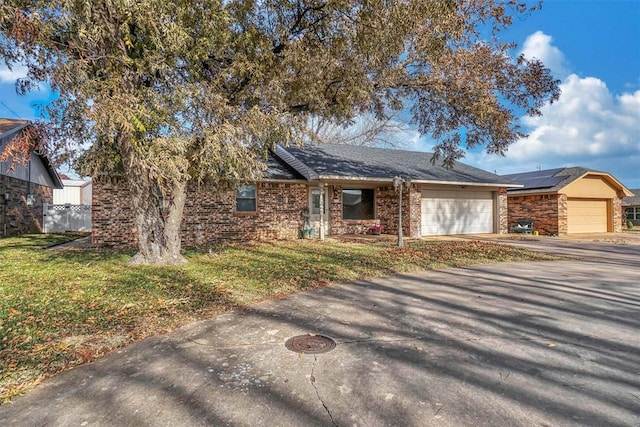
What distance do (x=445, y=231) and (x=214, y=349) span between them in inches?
591

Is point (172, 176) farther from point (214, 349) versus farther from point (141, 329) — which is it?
point (214, 349)

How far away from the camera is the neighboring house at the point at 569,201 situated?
1778cm

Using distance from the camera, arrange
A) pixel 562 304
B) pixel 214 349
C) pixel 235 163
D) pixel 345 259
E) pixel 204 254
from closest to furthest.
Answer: pixel 214 349, pixel 562 304, pixel 235 163, pixel 345 259, pixel 204 254

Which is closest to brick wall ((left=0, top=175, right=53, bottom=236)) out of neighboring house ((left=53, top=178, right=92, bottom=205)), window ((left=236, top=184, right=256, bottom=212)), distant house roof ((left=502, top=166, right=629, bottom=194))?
neighboring house ((left=53, top=178, right=92, bottom=205))

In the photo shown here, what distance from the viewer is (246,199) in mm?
13492

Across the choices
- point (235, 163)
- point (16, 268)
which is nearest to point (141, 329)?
point (235, 163)

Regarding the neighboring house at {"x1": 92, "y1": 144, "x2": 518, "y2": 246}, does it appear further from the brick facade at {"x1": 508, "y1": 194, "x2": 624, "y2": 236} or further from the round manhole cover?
the round manhole cover

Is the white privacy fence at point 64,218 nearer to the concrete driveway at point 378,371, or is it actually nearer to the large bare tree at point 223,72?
the large bare tree at point 223,72

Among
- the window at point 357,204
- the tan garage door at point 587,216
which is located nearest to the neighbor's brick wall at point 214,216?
the window at point 357,204

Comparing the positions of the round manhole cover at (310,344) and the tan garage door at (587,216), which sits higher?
the tan garage door at (587,216)

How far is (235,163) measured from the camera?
7047mm

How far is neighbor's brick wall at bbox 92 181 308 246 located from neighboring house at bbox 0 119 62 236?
13.1ft

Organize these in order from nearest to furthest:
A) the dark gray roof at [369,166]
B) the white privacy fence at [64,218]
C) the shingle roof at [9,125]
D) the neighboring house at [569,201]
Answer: the shingle roof at [9,125] < the dark gray roof at [369,166] < the neighboring house at [569,201] < the white privacy fence at [64,218]

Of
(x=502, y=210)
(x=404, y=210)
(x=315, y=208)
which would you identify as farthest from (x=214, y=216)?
(x=502, y=210)
